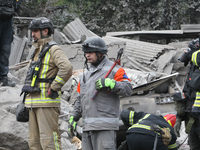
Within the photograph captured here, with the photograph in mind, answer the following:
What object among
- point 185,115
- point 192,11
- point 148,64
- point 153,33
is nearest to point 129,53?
point 148,64

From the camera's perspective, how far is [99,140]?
3.27 meters

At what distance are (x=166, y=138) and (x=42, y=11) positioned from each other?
1282cm

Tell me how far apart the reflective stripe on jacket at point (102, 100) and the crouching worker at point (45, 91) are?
1.46 feet

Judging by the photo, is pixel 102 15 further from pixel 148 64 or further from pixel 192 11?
pixel 148 64

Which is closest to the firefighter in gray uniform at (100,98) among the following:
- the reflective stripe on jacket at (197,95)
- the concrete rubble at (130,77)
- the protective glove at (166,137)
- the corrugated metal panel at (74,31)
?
the protective glove at (166,137)

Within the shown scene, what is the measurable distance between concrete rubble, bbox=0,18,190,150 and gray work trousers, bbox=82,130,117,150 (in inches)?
59.9

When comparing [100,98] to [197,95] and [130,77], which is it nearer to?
[197,95]

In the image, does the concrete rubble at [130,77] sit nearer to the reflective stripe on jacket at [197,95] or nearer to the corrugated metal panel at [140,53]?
the corrugated metal panel at [140,53]

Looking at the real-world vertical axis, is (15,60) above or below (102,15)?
below

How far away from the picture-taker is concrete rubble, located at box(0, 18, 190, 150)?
4641mm

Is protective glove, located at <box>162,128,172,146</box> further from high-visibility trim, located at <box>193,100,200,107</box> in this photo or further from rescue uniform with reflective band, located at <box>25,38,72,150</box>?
rescue uniform with reflective band, located at <box>25,38,72,150</box>

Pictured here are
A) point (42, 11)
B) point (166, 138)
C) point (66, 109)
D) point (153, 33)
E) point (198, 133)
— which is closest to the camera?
point (166, 138)

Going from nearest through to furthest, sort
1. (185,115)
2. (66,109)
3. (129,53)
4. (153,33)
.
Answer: (185,115), (66,109), (129,53), (153,33)

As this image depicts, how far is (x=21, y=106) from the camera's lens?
390 cm
